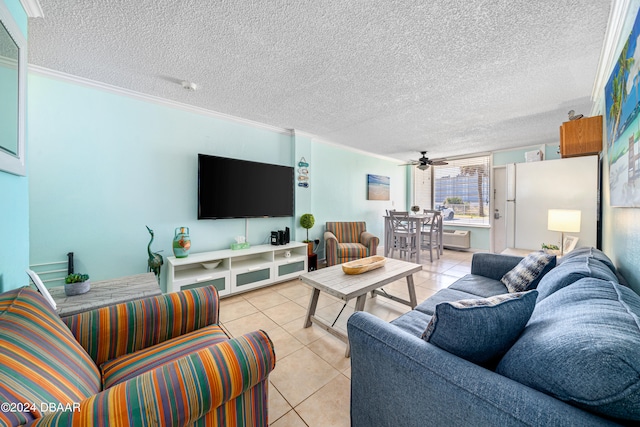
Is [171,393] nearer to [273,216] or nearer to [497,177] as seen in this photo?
[273,216]

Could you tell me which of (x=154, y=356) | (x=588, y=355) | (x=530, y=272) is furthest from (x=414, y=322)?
(x=154, y=356)

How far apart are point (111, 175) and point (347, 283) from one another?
264cm

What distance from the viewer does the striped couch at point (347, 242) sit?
3754mm

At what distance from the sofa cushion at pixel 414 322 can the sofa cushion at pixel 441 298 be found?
0.08m

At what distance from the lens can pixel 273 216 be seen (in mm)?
3553

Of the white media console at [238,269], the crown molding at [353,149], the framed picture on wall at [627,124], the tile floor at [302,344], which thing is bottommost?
the tile floor at [302,344]

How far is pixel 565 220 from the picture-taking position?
7.92ft

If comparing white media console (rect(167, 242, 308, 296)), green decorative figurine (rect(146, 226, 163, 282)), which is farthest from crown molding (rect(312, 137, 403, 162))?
green decorative figurine (rect(146, 226, 163, 282))

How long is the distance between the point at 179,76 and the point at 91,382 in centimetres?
239

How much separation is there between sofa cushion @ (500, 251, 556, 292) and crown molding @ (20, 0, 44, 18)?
12.0 ft

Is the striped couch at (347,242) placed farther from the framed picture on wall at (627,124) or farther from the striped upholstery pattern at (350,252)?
the framed picture on wall at (627,124)

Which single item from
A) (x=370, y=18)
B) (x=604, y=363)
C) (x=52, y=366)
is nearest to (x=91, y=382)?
(x=52, y=366)

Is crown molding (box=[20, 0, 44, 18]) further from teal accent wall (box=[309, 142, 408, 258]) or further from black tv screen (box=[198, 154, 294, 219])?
teal accent wall (box=[309, 142, 408, 258])

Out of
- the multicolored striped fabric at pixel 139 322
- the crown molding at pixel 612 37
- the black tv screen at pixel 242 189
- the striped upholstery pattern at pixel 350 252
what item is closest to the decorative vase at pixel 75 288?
the multicolored striped fabric at pixel 139 322
